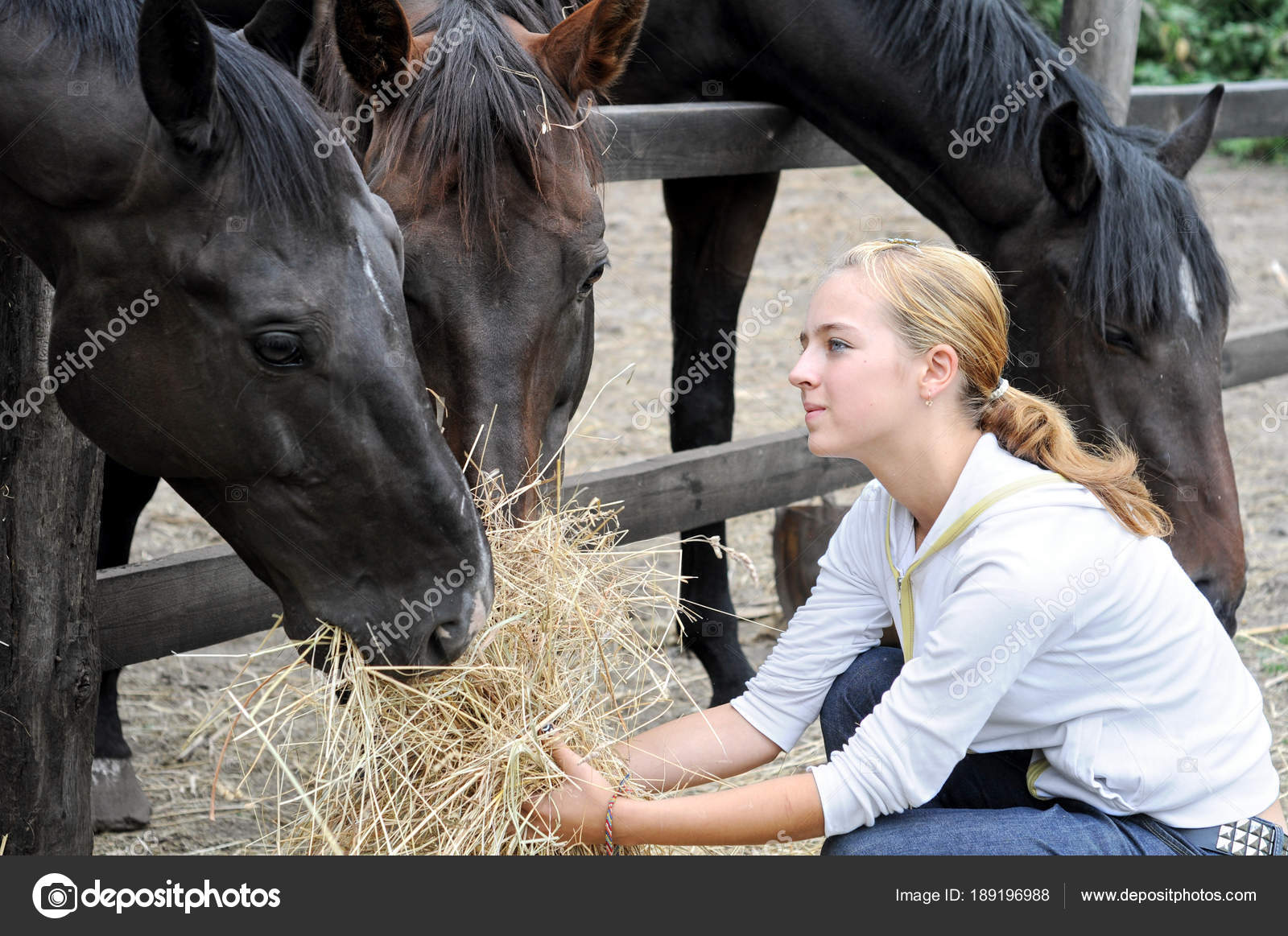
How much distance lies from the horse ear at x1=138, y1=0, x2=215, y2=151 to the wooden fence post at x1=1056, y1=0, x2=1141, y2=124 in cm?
308

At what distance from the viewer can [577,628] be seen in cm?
185

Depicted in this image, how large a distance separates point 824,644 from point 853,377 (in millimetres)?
526

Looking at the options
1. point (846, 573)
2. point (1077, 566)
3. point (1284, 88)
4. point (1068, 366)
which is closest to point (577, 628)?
point (846, 573)

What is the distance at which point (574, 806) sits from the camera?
5.54 feet

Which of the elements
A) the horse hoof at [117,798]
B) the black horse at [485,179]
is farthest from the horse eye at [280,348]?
the horse hoof at [117,798]

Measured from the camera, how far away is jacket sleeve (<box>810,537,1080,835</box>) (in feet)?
5.42

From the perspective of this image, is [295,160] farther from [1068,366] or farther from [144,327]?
[1068,366]

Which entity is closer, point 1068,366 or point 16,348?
point 16,348

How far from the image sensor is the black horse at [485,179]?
213 centimetres

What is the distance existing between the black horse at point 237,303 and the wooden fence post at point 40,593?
0.73ft

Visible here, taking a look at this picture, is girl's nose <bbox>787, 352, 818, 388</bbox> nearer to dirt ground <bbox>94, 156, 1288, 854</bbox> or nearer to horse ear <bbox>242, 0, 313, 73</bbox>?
dirt ground <bbox>94, 156, 1288, 854</bbox>

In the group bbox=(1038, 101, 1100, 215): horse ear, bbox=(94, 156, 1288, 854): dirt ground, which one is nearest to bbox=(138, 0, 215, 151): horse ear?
bbox=(94, 156, 1288, 854): dirt ground

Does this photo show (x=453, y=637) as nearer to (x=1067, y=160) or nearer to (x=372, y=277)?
(x=372, y=277)

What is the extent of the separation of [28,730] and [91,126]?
99 centimetres
